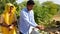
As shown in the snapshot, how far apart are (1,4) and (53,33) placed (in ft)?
24.9

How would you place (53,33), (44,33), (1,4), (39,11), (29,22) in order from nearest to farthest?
(29,22)
(44,33)
(53,33)
(39,11)
(1,4)

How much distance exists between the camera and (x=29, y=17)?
6.36 metres

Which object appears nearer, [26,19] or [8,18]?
[26,19]

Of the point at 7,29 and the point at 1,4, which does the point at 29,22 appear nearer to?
the point at 7,29

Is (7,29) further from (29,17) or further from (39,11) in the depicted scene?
(39,11)

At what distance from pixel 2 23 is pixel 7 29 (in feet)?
0.68

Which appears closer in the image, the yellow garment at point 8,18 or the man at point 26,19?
the man at point 26,19

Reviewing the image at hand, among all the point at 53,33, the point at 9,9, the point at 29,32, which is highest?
the point at 9,9

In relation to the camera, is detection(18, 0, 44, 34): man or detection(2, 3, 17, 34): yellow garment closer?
detection(18, 0, 44, 34): man

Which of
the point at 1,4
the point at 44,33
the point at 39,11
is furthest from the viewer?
the point at 1,4

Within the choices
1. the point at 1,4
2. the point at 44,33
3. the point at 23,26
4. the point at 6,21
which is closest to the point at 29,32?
the point at 23,26

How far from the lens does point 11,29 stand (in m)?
6.61

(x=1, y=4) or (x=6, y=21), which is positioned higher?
(x=6, y=21)

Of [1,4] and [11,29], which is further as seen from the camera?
[1,4]
